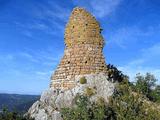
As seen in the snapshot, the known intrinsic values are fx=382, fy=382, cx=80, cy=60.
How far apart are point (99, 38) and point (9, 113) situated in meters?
14.2

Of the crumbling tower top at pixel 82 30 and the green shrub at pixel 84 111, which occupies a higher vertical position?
the crumbling tower top at pixel 82 30

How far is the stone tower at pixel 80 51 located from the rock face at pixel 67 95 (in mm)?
989

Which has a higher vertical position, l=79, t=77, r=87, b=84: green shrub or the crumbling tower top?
the crumbling tower top

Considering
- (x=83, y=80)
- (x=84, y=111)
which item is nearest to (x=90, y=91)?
(x=83, y=80)

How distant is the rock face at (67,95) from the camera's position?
140 ft

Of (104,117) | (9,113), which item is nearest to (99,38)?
(104,117)

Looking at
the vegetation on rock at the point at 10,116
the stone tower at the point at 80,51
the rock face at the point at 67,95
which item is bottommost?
the vegetation on rock at the point at 10,116

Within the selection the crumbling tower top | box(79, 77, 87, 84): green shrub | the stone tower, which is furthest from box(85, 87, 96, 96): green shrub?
the crumbling tower top

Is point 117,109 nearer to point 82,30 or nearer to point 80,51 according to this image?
point 80,51

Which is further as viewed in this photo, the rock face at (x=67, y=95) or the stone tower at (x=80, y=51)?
the stone tower at (x=80, y=51)

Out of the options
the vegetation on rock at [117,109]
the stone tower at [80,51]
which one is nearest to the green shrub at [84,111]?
the vegetation on rock at [117,109]

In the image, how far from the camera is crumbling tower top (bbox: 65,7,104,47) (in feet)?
150

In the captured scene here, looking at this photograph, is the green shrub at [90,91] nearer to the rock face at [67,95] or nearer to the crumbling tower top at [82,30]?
the rock face at [67,95]

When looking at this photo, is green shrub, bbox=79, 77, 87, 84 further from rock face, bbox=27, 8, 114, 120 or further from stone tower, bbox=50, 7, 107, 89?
stone tower, bbox=50, 7, 107, 89
